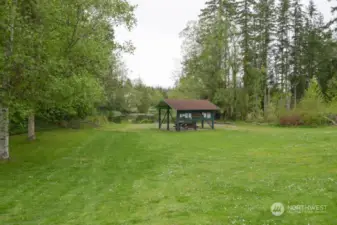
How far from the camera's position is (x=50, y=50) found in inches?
615

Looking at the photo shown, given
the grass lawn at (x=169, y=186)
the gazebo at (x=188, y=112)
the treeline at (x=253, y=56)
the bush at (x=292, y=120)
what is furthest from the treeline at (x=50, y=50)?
the treeline at (x=253, y=56)

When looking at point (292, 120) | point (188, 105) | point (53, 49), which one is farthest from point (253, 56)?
point (53, 49)

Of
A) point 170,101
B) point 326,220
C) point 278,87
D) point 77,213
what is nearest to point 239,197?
point 326,220

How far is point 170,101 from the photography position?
33469mm

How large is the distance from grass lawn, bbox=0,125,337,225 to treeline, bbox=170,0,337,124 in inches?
1108

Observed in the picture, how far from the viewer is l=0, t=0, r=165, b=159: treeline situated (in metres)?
11.5

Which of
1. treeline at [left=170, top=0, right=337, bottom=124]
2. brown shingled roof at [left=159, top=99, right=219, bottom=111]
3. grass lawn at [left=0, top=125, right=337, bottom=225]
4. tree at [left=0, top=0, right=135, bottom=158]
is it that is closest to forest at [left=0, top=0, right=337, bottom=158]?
treeline at [left=170, top=0, right=337, bottom=124]

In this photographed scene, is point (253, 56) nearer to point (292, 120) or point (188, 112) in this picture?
point (292, 120)

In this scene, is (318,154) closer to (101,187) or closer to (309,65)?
(101,187)

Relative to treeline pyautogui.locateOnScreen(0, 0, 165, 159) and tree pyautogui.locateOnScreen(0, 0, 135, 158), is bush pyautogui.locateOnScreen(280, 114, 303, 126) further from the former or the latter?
tree pyautogui.locateOnScreen(0, 0, 135, 158)

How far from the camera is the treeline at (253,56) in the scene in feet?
148

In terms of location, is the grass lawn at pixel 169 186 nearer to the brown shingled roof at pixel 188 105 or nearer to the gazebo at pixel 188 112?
the gazebo at pixel 188 112

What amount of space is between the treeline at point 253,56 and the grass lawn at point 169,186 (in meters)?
28.1

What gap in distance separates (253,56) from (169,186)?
4132 cm
